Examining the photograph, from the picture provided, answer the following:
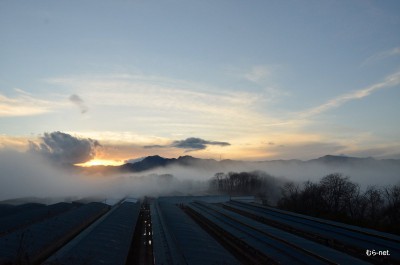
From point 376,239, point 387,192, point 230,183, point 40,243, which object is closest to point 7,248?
point 40,243

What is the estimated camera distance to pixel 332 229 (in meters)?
28.5

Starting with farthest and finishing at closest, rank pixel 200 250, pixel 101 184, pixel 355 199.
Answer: pixel 101 184 < pixel 355 199 < pixel 200 250

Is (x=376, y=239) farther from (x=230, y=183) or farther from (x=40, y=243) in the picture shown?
(x=230, y=183)

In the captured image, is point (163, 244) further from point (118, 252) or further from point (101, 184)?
point (101, 184)

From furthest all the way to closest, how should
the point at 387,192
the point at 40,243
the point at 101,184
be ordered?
the point at 101,184 < the point at 387,192 < the point at 40,243

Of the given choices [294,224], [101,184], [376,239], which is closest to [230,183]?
[101,184]

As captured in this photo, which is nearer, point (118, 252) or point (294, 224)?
point (118, 252)

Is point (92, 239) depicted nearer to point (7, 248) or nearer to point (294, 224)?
point (7, 248)

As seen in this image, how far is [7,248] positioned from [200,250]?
1177 centimetres

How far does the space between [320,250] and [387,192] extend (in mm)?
56315

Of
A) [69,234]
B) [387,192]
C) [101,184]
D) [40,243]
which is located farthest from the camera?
[101,184]

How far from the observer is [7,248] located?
62.6 feet

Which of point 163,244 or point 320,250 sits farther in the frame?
point 163,244

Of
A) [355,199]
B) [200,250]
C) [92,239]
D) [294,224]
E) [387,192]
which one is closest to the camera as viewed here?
[200,250]
